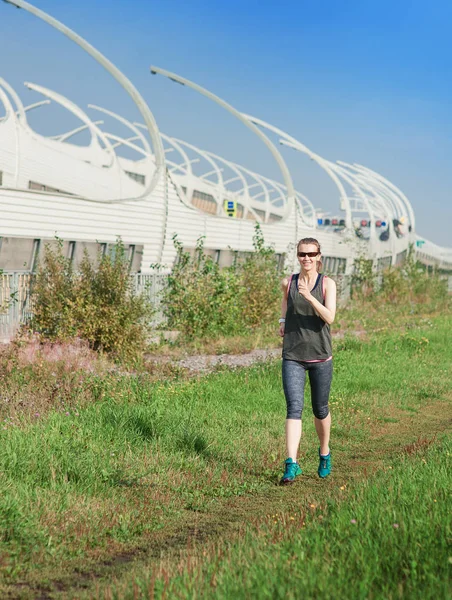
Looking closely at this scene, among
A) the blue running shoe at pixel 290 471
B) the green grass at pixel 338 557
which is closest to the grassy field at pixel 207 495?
the green grass at pixel 338 557

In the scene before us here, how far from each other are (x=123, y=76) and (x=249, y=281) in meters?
5.85

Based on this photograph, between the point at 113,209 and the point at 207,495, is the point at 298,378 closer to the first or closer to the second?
the point at 207,495

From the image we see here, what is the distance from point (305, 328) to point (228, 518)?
152cm

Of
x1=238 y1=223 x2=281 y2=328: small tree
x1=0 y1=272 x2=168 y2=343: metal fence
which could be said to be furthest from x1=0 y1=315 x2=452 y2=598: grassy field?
x1=238 y1=223 x2=281 y2=328: small tree

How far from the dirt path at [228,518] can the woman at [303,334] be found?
355 millimetres

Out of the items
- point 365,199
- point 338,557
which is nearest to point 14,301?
point 338,557

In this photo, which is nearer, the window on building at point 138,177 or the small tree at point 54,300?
the small tree at point 54,300

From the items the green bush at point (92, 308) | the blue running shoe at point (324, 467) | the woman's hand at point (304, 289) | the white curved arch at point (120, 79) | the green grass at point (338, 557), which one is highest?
the white curved arch at point (120, 79)

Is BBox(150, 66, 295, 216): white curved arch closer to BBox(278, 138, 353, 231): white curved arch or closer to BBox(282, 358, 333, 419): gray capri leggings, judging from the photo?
BBox(278, 138, 353, 231): white curved arch

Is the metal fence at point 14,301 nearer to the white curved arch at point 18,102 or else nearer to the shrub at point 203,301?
the shrub at point 203,301

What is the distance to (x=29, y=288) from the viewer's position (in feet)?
51.8

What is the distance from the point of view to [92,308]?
534 inches

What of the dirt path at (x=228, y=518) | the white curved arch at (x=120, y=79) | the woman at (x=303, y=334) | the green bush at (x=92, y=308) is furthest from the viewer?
the white curved arch at (x=120, y=79)

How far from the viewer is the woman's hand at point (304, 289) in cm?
600
